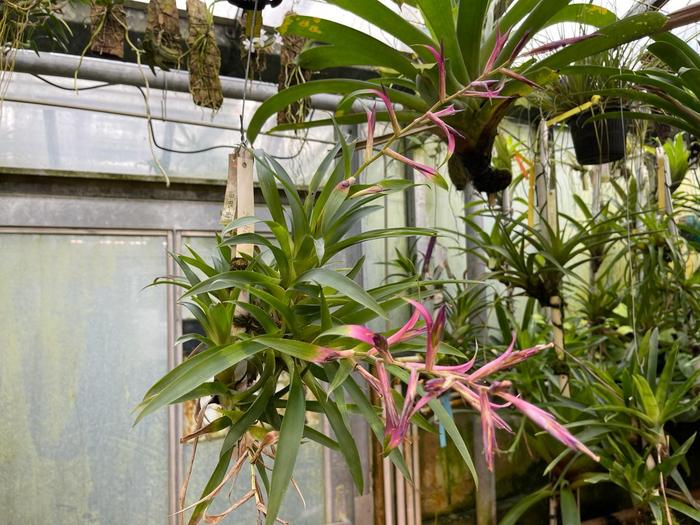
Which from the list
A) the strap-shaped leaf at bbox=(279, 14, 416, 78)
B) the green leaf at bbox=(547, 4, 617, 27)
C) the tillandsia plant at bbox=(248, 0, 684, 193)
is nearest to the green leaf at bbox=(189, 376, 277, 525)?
the tillandsia plant at bbox=(248, 0, 684, 193)

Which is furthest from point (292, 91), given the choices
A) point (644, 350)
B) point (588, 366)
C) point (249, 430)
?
point (644, 350)

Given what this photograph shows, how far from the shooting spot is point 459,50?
0.88 meters

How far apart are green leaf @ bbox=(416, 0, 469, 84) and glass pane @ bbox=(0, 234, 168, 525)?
4.50 feet

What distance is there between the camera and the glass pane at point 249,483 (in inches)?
76.5

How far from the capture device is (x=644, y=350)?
1.47m

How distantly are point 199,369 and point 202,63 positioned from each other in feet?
2.76

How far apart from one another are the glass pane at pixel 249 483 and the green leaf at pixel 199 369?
1389 millimetres

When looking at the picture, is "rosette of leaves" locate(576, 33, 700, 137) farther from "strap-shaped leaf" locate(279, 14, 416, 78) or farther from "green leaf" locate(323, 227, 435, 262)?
"green leaf" locate(323, 227, 435, 262)

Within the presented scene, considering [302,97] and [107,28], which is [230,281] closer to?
[302,97]

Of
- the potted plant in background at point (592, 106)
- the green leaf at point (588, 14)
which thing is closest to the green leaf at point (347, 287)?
the green leaf at point (588, 14)

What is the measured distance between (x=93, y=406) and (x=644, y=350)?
168 centimetres

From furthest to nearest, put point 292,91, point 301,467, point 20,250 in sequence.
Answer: point 301,467 → point 20,250 → point 292,91

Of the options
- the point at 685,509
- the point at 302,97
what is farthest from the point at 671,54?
the point at 685,509

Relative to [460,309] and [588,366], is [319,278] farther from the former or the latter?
[460,309]
